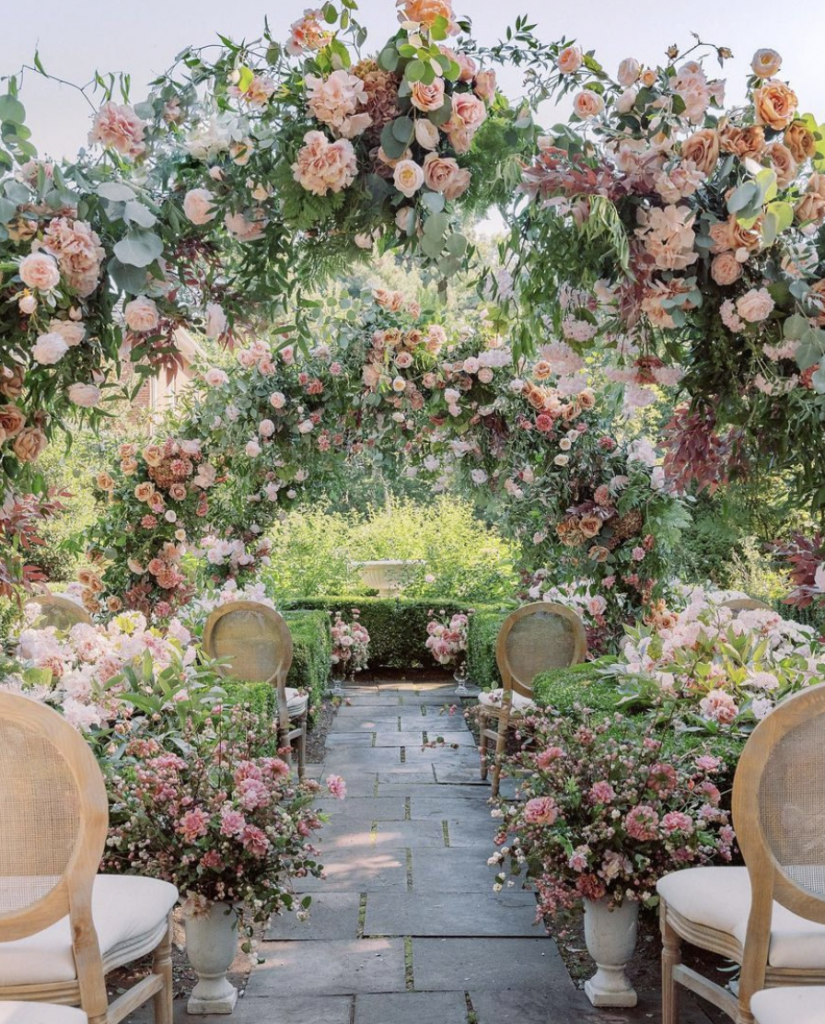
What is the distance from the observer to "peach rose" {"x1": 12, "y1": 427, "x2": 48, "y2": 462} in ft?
7.18

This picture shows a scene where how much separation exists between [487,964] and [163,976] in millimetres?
1183

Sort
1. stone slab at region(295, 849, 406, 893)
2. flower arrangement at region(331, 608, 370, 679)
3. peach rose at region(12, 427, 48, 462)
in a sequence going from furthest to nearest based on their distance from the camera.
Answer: flower arrangement at region(331, 608, 370, 679), stone slab at region(295, 849, 406, 893), peach rose at region(12, 427, 48, 462)

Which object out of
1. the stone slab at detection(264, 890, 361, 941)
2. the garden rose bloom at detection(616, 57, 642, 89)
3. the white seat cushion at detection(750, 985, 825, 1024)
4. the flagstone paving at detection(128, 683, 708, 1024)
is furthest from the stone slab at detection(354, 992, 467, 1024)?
the garden rose bloom at detection(616, 57, 642, 89)

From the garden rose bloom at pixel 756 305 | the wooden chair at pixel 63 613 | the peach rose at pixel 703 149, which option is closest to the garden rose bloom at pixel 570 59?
the peach rose at pixel 703 149

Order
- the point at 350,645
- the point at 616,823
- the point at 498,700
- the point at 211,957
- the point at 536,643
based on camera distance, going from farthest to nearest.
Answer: the point at 350,645 → the point at 498,700 → the point at 536,643 → the point at 211,957 → the point at 616,823

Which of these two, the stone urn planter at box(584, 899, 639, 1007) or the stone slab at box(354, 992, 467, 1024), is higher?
the stone urn planter at box(584, 899, 639, 1007)

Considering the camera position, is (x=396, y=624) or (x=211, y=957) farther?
(x=396, y=624)

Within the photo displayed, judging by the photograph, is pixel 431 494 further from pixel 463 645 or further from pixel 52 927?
pixel 52 927

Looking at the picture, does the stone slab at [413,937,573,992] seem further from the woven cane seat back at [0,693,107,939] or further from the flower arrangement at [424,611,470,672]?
the flower arrangement at [424,611,470,672]

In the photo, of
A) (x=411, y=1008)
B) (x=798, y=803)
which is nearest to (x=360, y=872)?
(x=411, y=1008)

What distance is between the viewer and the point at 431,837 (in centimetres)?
434

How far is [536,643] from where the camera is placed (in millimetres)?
4969

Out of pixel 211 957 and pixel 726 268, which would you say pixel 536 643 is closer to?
pixel 211 957

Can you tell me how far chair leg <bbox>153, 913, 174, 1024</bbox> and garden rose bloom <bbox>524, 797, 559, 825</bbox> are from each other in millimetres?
946
